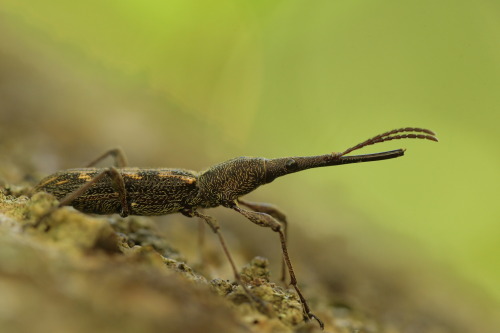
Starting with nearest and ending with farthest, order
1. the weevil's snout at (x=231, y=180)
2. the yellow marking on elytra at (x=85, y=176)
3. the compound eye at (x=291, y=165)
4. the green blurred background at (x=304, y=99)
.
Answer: the yellow marking on elytra at (x=85, y=176) → the compound eye at (x=291, y=165) → the weevil's snout at (x=231, y=180) → the green blurred background at (x=304, y=99)

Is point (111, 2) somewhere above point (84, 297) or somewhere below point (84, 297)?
above

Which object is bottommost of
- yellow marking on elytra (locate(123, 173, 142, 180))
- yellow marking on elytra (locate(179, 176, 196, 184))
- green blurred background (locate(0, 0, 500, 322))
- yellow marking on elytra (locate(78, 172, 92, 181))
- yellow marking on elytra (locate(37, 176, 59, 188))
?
yellow marking on elytra (locate(37, 176, 59, 188))

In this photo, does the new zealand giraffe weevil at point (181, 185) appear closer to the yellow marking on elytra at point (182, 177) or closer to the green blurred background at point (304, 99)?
the yellow marking on elytra at point (182, 177)

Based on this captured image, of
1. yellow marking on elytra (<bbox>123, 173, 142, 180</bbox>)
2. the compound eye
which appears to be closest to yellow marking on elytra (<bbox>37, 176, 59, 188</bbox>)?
yellow marking on elytra (<bbox>123, 173, 142, 180</bbox>)

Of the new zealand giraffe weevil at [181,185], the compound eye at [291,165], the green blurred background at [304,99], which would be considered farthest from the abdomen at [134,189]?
the green blurred background at [304,99]

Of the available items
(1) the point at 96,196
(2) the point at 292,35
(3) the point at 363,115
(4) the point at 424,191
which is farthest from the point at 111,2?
(4) the point at 424,191

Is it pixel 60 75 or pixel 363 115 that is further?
pixel 363 115

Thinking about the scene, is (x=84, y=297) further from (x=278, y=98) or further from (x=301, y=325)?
(x=278, y=98)

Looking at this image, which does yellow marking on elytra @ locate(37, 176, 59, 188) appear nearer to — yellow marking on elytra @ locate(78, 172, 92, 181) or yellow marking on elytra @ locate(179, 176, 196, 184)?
yellow marking on elytra @ locate(78, 172, 92, 181)
